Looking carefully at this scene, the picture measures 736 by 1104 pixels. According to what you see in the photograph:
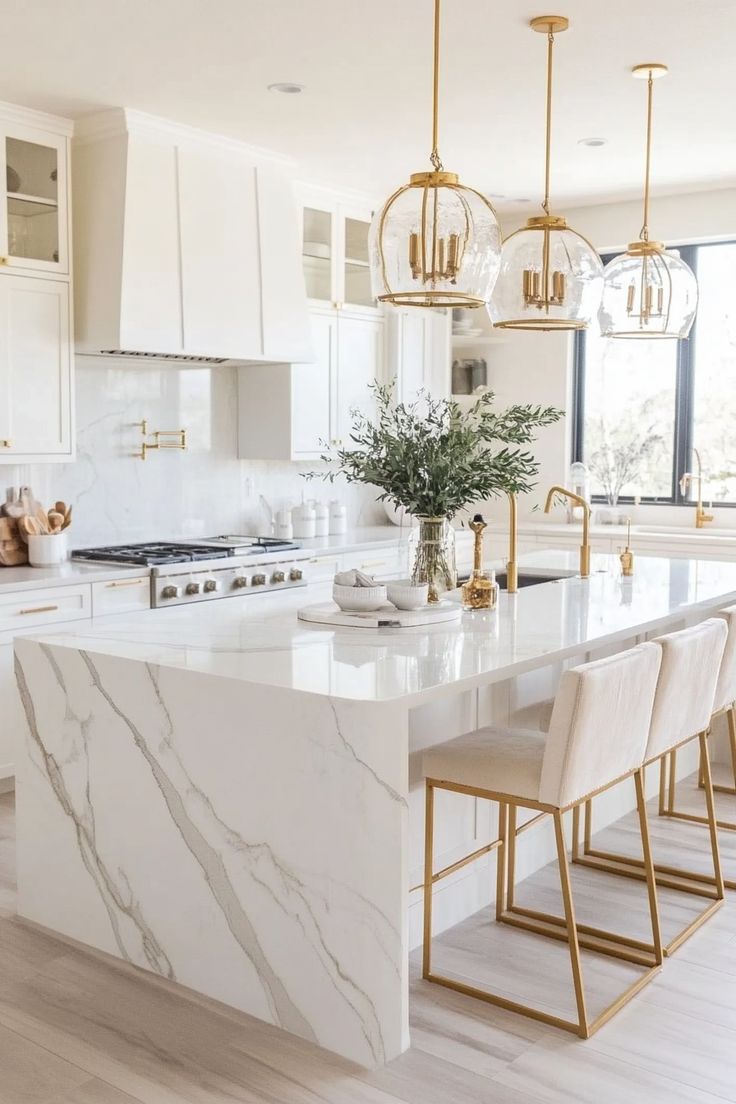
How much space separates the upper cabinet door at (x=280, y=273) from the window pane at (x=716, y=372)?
2.45m

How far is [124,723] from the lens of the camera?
9.38 ft

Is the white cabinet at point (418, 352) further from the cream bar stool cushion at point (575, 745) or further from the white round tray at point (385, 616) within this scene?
the cream bar stool cushion at point (575, 745)

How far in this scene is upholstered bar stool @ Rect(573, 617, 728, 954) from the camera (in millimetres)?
3002

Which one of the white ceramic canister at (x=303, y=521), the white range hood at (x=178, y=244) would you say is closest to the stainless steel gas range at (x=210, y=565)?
the white ceramic canister at (x=303, y=521)

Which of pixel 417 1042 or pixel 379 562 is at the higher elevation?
pixel 379 562

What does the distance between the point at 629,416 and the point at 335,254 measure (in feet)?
6.89

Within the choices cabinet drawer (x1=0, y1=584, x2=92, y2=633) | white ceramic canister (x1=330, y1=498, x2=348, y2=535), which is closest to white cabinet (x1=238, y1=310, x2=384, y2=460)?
white ceramic canister (x1=330, y1=498, x2=348, y2=535)

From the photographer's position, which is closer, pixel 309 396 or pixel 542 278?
pixel 542 278

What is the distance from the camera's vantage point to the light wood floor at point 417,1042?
237 cm

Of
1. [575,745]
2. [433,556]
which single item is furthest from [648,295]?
[575,745]

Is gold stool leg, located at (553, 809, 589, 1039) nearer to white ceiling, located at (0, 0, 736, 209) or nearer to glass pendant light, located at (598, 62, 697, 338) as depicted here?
glass pendant light, located at (598, 62, 697, 338)

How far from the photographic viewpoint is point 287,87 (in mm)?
4457

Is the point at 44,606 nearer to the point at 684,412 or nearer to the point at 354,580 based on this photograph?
the point at 354,580

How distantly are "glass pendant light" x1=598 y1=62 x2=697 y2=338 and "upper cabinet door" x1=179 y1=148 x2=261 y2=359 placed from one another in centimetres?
220
